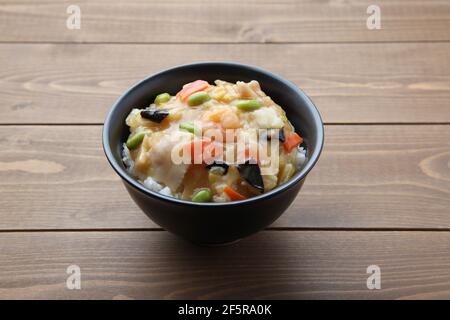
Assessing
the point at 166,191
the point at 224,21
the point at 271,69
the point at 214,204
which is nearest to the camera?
the point at 214,204

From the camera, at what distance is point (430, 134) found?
5.90ft

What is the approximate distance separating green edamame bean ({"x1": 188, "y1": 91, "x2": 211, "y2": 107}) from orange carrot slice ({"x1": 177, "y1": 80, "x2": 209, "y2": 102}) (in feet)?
0.09

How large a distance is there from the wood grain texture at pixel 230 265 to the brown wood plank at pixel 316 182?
5 cm

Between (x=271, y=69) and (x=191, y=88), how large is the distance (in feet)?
2.06

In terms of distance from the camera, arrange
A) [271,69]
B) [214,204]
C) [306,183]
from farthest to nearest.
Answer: [271,69]
[306,183]
[214,204]

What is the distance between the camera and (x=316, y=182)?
167 cm

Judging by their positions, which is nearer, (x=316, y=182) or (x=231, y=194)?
(x=231, y=194)

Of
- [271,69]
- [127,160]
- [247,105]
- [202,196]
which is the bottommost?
[202,196]

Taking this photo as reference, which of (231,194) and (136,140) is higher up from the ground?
(136,140)

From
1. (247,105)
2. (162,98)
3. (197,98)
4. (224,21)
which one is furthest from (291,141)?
(224,21)

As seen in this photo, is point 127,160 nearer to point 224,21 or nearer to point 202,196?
point 202,196

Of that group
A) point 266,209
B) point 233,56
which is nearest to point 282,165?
point 266,209

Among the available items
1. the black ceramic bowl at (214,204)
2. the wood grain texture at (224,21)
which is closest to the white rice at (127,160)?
the black ceramic bowl at (214,204)

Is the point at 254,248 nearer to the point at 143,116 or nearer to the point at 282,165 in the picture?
the point at 282,165
